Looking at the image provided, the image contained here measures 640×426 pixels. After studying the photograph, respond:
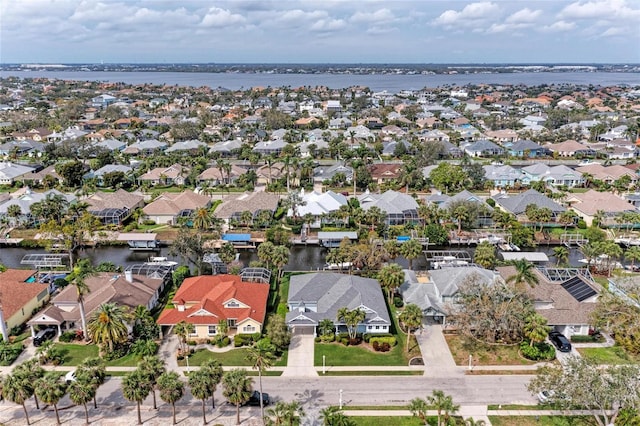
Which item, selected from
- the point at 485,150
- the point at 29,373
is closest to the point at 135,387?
the point at 29,373

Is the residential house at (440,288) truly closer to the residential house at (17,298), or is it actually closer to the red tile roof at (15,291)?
the residential house at (17,298)

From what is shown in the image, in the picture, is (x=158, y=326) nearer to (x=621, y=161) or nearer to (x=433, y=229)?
(x=433, y=229)

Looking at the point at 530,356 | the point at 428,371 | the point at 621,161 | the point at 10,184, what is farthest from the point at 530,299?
the point at 10,184

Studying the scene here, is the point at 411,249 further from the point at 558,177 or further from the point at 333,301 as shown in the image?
the point at 558,177

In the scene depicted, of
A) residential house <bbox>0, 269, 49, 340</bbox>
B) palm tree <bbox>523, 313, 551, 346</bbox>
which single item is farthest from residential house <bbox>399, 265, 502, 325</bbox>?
residential house <bbox>0, 269, 49, 340</bbox>

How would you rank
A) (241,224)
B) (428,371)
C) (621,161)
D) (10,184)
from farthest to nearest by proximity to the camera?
1. (621,161)
2. (10,184)
3. (241,224)
4. (428,371)
